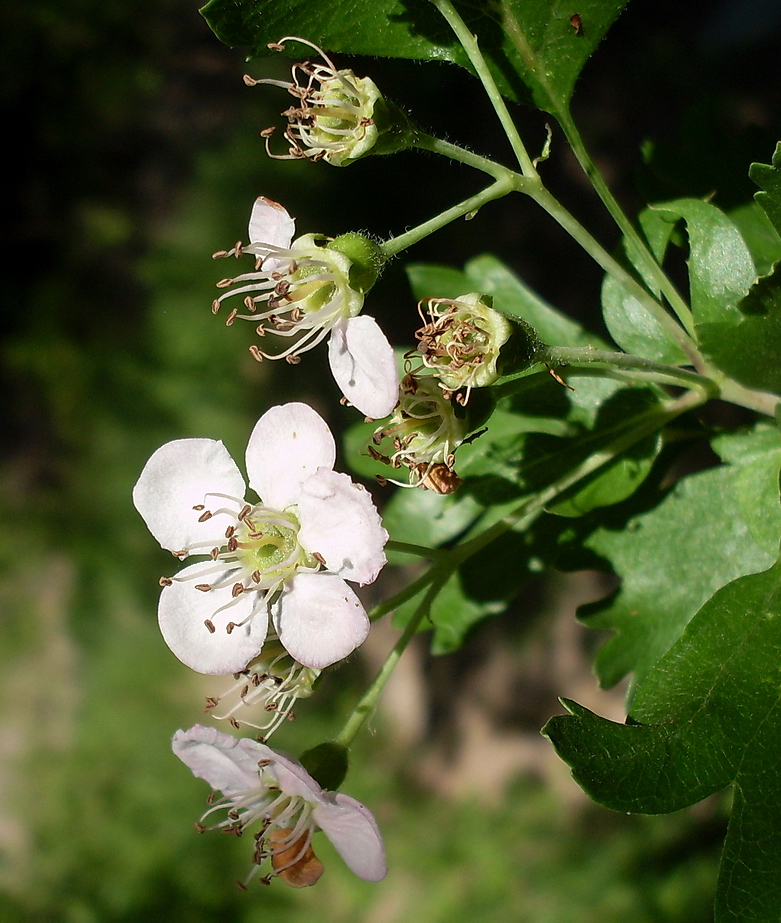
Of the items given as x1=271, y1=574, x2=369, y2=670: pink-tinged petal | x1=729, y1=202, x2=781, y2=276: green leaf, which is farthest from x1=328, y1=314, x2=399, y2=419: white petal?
x1=729, y1=202, x2=781, y2=276: green leaf

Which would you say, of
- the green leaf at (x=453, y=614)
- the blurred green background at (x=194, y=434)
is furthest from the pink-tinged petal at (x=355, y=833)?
the blurred green background at (x=194, y=434)

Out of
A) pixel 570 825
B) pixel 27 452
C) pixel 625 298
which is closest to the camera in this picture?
pixel 625 298

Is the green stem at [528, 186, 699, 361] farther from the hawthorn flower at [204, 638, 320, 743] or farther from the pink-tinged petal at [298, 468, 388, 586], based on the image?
the hawthorn flower at [204, 638, 320, 743]

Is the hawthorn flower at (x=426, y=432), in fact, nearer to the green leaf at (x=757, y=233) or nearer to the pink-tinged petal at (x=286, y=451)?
the pink-tinged petal at (x=286, y=451)

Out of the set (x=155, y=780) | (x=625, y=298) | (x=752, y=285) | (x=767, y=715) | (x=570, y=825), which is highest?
(x=752, y=285)

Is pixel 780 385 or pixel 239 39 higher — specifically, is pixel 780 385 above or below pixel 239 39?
below

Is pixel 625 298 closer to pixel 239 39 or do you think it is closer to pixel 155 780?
pixel 239 39

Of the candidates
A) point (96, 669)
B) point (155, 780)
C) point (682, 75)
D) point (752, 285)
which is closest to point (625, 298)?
point (752, 285)
